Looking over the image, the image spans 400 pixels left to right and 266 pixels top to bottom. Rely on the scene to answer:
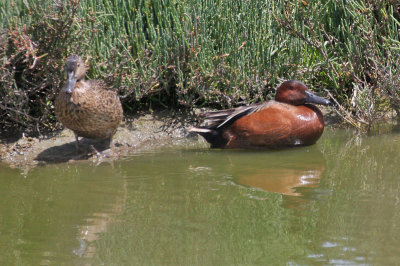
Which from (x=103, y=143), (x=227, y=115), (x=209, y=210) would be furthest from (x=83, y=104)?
(x=209, y=210)


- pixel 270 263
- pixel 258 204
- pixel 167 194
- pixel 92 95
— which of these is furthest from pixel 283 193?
pixel 92 95

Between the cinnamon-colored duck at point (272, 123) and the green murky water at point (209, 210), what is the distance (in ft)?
0.80

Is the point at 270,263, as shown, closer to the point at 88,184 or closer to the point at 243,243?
the point at 243,243

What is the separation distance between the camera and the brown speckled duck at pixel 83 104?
21.9ft

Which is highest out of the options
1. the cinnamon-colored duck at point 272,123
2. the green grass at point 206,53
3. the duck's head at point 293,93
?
the green grass at point 206,53

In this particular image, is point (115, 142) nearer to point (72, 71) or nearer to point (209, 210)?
point (72, 71)

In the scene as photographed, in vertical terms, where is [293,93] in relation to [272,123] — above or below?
above

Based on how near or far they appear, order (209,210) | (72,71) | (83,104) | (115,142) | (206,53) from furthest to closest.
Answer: (206,53), (115,142), (83,104), (72,71), (209,210)

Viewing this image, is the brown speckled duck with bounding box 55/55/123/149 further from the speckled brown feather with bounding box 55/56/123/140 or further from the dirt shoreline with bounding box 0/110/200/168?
the dirt shoreline with bounding box 0/110/200/168

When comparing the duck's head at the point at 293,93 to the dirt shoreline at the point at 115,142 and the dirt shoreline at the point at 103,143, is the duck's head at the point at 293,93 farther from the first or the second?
the dirt shoreline at the point at 103,143

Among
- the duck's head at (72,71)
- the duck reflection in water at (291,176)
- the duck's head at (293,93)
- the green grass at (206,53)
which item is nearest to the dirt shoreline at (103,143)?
the green grass at (206,53)

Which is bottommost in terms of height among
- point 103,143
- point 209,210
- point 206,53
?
point 103,143

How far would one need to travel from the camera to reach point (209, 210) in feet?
15.4

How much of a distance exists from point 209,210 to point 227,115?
259 cm
